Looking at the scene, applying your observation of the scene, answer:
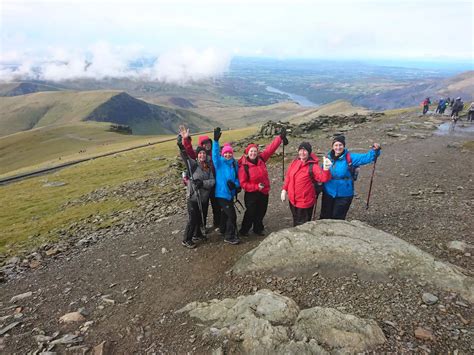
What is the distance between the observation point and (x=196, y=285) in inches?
481

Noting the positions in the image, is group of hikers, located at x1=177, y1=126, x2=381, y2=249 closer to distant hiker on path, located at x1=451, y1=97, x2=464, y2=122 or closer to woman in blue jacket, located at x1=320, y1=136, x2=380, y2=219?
woman in blue jacket, located at x1=320, y1=136, x2=380, y2=219

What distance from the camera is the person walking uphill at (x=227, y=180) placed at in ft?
43.7

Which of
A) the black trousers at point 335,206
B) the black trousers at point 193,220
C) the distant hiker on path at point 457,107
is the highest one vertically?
the black trousers at point 335,206

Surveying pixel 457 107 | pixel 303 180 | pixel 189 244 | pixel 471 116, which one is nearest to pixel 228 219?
pixel 189 244

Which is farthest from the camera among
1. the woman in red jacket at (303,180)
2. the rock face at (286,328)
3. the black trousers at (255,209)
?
the black trousers at (255,209)

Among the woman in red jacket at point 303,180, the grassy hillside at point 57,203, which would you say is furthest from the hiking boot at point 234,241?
the grassy hillside at point 57,203

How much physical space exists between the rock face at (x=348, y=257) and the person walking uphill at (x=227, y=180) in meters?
2.23

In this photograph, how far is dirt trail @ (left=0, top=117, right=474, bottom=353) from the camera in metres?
8.91

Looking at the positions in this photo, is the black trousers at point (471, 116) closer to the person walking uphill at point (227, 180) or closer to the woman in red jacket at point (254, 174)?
the woman in red jacket at point (254, 174)

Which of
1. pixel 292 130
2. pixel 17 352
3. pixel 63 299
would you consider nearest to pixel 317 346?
pixel 17 352

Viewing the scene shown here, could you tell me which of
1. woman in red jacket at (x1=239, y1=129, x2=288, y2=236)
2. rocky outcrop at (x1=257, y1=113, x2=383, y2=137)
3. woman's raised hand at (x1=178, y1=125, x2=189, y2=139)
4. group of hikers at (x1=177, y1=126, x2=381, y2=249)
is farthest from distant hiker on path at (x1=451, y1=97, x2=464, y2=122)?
→ woman's raised hand at (x1=178, y1=125, x2=189, y2=139)

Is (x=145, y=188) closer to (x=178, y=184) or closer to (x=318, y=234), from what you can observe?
(x=178, y=184)

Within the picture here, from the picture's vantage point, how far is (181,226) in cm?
1919

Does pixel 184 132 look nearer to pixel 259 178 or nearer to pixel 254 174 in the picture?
pixel 254 174
